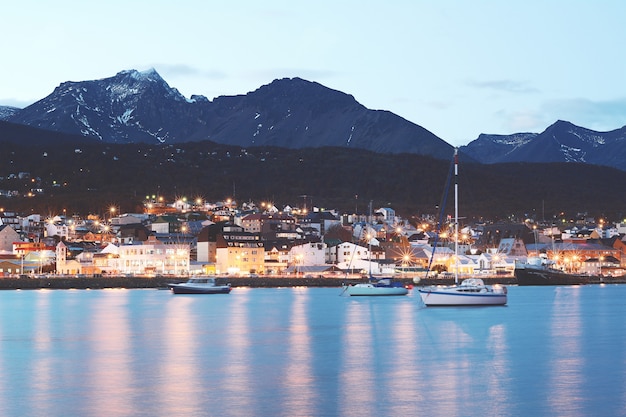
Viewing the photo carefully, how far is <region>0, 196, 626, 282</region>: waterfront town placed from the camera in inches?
3492

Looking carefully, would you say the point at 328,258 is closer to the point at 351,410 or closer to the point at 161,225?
the point at 161,225

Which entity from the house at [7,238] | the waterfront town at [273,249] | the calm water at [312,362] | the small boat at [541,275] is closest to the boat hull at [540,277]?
the small boat at [541,275]

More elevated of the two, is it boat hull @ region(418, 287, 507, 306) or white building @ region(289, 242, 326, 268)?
white building @ region(289, 242, 326, 268)

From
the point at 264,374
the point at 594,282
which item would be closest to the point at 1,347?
the point at 264,374

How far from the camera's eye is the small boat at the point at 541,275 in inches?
3425

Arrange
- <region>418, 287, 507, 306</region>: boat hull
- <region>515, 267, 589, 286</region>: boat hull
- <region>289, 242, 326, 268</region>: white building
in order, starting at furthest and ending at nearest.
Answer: <region>289, 242, 326, 268</region>: white building → <region>515, 267, 589, 286</region>: boat hull → <region>418, 287, 507, 306</region>: boat hull

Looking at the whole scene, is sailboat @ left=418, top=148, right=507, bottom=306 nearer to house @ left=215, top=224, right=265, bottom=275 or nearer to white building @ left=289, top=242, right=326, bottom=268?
house @ left=215, top=224, right=265, bottom=275

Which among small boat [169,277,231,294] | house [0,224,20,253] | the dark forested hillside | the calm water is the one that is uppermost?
the dark forested hillside

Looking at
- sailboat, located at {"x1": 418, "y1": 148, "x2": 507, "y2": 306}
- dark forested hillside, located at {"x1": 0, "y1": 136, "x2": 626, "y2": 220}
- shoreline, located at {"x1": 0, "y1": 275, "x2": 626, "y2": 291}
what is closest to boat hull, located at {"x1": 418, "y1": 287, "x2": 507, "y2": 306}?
sailboat, located at {"x1": 418, "y1": 148, "x2": 507, "y2": 306}

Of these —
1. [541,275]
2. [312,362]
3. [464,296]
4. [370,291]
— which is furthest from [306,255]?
[312,362]

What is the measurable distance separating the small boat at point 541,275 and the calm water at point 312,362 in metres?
37.5

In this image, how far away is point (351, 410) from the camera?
62.1 feet

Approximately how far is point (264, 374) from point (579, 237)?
4052 inches

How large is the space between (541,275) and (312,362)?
6425 cm
